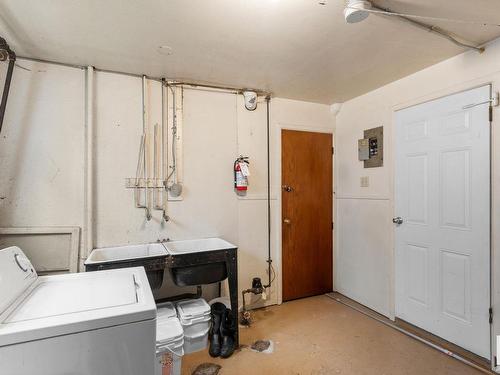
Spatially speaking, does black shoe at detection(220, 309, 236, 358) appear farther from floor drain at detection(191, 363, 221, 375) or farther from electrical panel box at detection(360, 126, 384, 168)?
electrical panel box at detection(360, 126, 384, 168)

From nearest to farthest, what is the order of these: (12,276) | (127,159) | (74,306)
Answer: (74,306) → (12,276) → (127,159)

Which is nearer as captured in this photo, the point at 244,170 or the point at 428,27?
the point at 428,27

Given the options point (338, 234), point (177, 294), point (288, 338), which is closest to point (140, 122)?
point (177, 294)

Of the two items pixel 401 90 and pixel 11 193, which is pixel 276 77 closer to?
pixel 401 90

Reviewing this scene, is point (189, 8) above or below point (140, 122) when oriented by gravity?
above

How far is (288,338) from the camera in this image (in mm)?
2445

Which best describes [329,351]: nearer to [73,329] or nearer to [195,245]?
[195,245]

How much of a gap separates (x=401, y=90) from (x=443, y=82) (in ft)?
1.30

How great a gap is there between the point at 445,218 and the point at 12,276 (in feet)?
9.60

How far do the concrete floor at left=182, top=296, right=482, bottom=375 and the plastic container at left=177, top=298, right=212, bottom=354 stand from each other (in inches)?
3.0

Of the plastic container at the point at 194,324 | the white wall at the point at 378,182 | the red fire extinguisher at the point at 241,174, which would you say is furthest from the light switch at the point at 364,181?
the plastic container at the point at 194,324

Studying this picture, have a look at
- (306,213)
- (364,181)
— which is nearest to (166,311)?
(306,213)

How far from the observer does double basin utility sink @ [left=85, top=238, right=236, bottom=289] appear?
2.02 meters

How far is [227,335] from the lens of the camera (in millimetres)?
2283
